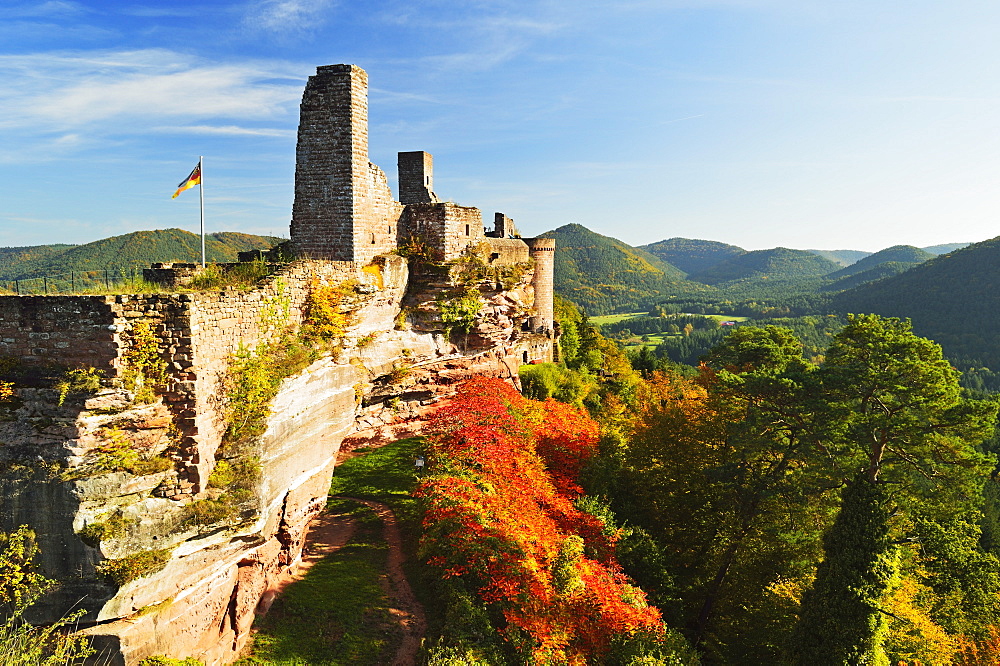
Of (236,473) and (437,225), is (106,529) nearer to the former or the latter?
(236,473)

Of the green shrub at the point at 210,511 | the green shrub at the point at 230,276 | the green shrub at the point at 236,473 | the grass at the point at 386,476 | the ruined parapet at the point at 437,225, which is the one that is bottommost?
the grass at the point at 386,476

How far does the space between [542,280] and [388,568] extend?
57.9ft

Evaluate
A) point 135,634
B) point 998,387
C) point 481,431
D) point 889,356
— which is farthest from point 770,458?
point 998,387

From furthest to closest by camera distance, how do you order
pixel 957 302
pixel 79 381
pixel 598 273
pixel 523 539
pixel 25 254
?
pixel 598 273, pixel 957 302, pixel 25 254, pixel 523 539, pixel 79 381

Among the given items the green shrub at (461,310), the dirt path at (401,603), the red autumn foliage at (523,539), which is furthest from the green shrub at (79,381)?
the green shrub at (461,310)

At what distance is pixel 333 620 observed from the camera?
45.3ft

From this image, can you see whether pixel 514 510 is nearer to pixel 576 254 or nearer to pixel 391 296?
pixel 391 296

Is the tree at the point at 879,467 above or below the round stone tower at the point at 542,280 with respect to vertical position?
below

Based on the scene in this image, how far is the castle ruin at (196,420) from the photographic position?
9117 millimetres

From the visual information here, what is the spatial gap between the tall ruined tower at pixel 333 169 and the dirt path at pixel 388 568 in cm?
903

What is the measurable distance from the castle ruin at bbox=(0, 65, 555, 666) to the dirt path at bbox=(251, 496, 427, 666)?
0.44 m

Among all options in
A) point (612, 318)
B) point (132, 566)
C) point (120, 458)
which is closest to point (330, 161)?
point (120, 458)

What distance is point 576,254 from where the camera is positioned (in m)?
153

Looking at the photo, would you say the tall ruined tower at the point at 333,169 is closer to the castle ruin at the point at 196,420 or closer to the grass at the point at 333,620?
the castle ruin at the point at 196,420
